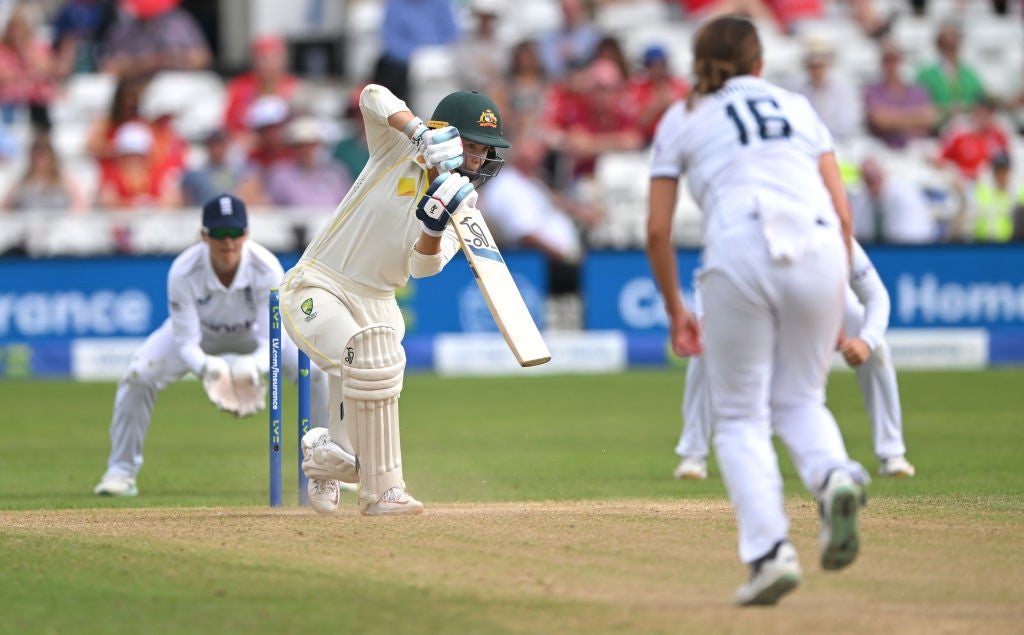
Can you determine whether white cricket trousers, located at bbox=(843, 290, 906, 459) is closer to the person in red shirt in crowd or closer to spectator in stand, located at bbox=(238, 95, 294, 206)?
spectator in stand, located at bbox=(238, 95, 294, 206)

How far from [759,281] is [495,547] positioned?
174 cm

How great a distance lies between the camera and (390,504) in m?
6.89

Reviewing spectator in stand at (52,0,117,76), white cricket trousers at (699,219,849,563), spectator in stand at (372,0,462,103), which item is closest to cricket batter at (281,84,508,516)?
white cricket trousers at (699,219,849,563)

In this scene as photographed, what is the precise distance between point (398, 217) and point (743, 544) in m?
2.56

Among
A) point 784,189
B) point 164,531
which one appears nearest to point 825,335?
point 784,189

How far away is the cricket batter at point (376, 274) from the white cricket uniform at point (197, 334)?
1.52 m

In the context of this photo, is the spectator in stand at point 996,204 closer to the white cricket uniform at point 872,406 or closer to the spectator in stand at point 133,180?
the spectator in stand at point 133,180

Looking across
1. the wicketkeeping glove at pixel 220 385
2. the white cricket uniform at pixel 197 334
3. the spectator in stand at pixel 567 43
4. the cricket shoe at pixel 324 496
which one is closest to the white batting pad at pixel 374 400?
the cricket shoe at pixel 324 496

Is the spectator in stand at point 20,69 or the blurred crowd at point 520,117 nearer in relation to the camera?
the blurred crowd at point 520,117

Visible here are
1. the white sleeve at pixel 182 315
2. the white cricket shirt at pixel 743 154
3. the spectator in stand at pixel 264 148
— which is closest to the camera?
the white cricket shirt at pixel 743 154

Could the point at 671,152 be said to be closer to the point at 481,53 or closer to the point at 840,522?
the point at 840,522

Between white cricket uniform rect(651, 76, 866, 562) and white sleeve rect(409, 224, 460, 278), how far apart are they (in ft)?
6.01

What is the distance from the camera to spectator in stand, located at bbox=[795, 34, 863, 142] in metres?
16.9

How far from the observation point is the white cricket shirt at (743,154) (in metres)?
4.96
